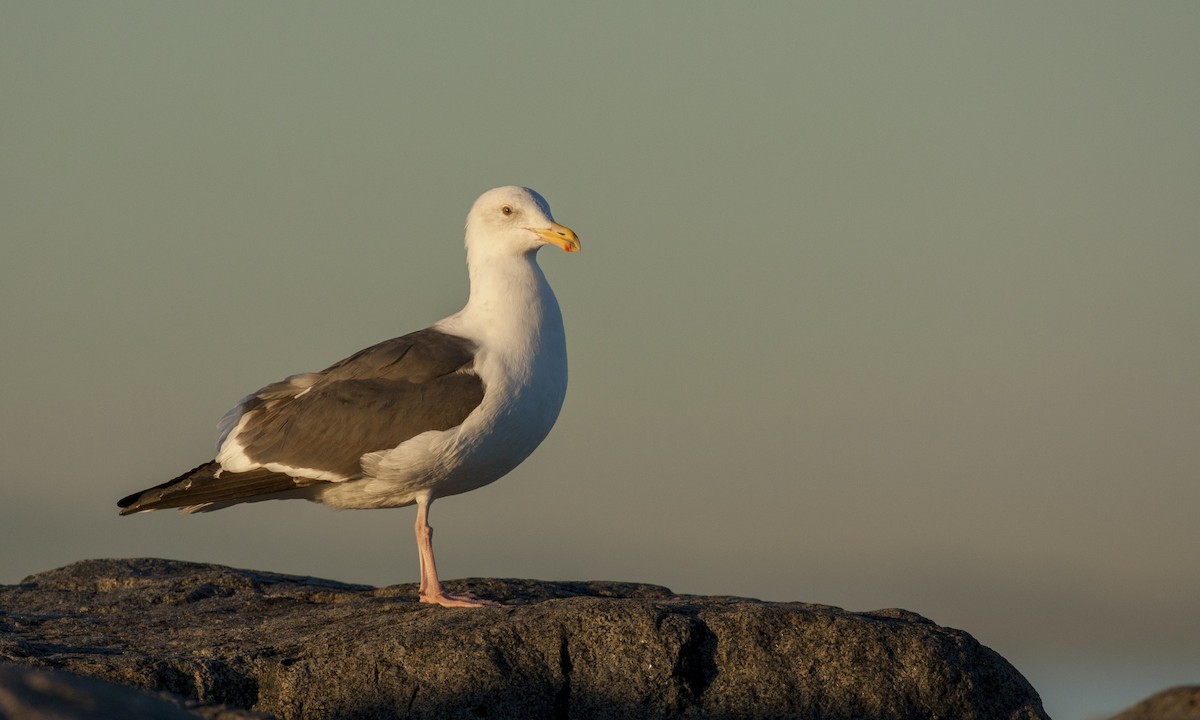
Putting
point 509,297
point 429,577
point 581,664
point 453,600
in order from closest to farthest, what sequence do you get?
1. point 581,664
2. point 453,600
3. point 429,577
4. point 509,297

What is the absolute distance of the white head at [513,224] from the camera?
12.0m

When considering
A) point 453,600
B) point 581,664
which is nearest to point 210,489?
point 453,600

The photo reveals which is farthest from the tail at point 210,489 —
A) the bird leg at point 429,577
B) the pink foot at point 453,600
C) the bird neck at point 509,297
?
the bird neck at point 509,297

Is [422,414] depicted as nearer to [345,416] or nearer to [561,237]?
[345,416]

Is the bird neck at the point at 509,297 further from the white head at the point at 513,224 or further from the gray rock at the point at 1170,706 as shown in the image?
the gray rock at the point at 1170,706

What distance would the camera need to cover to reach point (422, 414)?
35.1 ft

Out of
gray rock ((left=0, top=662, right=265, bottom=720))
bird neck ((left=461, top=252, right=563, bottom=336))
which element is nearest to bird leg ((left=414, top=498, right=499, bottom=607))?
bird neck ((left=461, top=252, right=563, bottom=336))

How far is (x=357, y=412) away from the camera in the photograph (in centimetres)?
1103

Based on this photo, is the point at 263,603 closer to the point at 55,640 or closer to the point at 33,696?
the point at 55,640

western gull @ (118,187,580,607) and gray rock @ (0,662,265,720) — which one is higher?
western gull @ (118,187,580,607)

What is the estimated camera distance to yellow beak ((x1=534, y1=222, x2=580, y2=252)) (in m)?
11.8

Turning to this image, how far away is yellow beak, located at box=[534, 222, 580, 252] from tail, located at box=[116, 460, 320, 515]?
2773 mm

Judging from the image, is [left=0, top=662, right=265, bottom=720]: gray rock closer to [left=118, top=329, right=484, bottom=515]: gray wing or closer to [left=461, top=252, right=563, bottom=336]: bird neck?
[left=118, top=329, right=484, bottom=515]: gray wing

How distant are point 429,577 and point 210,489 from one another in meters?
2.04
